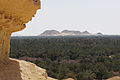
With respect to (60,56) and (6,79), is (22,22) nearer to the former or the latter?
(6,79)

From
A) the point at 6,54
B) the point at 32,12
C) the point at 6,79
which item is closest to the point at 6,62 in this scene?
the point at 6,54

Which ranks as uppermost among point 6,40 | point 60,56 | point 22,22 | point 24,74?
point 22,22

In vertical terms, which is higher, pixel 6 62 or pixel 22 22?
pixel 22 22

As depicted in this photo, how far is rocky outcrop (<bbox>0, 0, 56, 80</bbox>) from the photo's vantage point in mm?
5184

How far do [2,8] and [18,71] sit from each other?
5.48 ft

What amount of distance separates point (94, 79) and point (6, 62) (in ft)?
61.8

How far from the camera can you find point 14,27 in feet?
20.5

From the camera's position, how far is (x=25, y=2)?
515 centimetres

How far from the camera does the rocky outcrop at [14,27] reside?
5184 mm

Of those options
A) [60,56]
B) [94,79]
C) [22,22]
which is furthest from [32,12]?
[60,56]

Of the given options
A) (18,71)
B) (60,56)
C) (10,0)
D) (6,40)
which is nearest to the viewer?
(10,0)

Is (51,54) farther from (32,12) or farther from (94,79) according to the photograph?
(32,12)

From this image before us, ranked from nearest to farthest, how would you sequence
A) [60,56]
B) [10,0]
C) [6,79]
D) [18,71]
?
[10,0]
[6,79]
[18,71]
[60,56]

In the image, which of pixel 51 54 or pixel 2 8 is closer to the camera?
pixel 2 8
